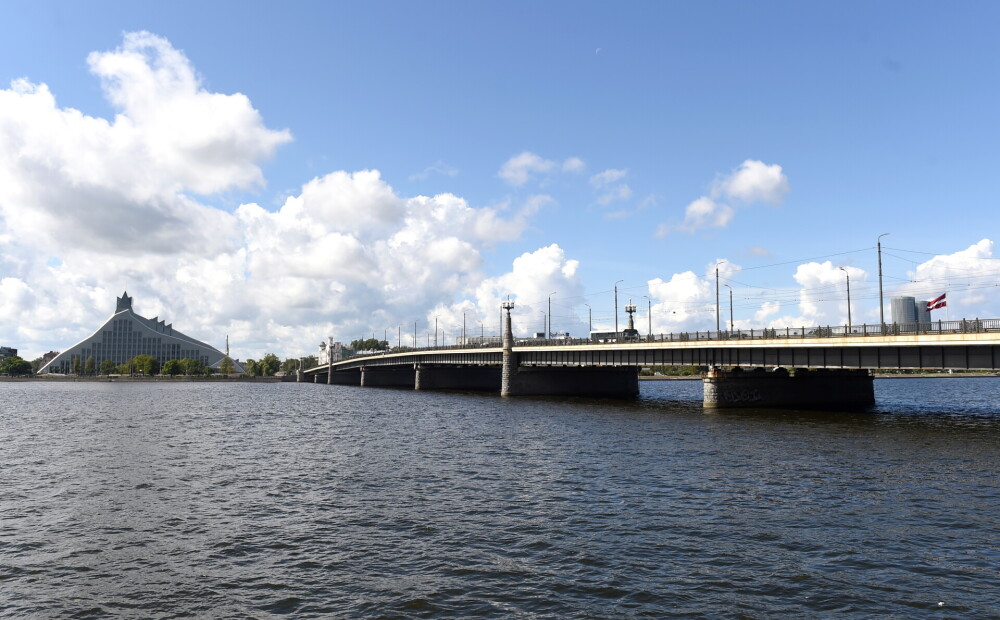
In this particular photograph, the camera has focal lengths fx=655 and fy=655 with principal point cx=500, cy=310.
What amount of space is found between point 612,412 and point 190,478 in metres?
50.5

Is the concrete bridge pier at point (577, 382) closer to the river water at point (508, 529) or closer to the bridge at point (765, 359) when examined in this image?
the bridge at point (765, 359)

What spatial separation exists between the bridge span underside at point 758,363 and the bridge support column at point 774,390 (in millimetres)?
114

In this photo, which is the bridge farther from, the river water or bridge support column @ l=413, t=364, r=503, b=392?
bridge support column @ l=413, t=364, r=503, b=392

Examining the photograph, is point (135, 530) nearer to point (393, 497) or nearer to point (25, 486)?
point (393, 497)

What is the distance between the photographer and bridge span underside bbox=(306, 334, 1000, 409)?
54.4 meters

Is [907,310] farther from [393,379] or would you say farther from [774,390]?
[393,379]

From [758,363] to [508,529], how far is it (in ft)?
183

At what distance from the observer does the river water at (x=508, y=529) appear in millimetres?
16297

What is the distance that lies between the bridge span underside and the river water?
11115mm

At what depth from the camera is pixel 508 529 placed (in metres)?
22.5

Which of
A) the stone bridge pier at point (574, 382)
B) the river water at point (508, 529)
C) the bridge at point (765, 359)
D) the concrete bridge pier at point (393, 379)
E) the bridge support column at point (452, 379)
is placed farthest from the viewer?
the concrete bridge pier at point (393, 379)

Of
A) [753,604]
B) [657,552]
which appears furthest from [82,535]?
[753,604]

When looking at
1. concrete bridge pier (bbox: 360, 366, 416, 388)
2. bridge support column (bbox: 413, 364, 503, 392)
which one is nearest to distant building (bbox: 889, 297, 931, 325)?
bridge support column (bbox: 413, 364, 503, 392)

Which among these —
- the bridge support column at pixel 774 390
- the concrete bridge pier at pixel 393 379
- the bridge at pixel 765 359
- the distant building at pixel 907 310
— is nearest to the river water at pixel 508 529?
the bridge at pixel 765 359
